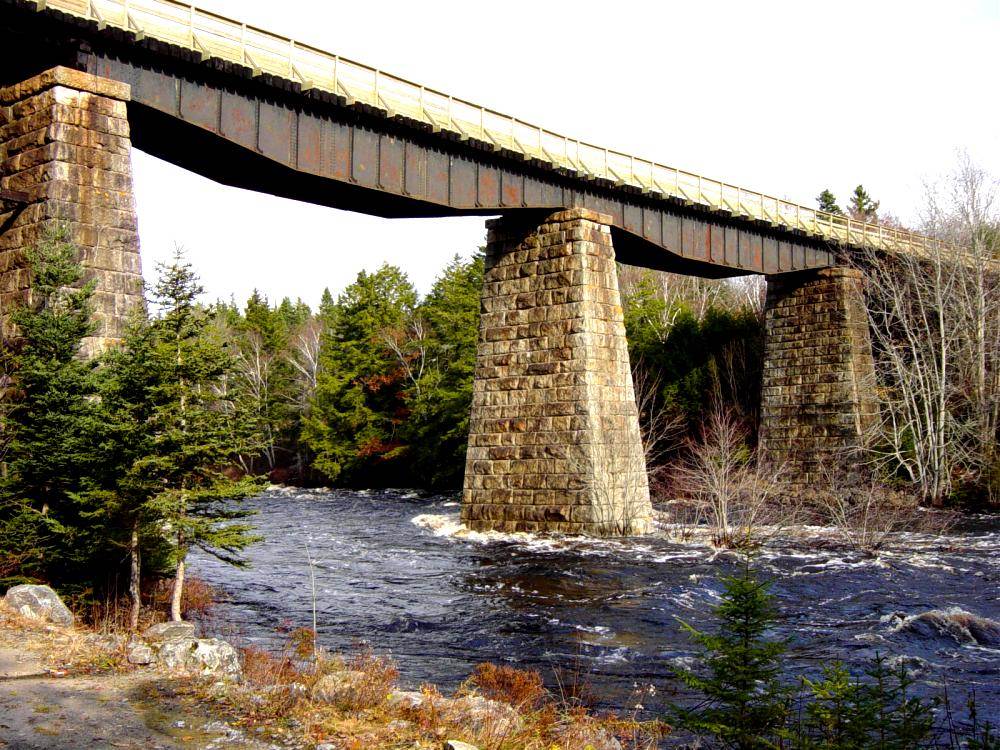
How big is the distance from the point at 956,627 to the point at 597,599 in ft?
21.2

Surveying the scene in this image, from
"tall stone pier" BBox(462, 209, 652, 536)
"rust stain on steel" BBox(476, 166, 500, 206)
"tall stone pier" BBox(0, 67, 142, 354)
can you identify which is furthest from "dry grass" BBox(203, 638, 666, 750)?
"rust stain on steel" BBox(476, 166, 500, 206)

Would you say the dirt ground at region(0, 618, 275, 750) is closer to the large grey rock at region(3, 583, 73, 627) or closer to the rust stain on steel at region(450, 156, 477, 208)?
the large grey rock at region(3, 583, 73, 627)

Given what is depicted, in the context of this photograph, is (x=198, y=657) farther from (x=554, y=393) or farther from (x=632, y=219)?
(x=632, y=219)

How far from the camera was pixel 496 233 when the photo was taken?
30.5 meters

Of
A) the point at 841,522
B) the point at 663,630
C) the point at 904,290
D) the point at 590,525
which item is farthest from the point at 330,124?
the point at 904,290

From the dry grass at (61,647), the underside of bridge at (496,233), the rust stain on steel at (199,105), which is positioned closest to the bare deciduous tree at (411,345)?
the underside of bridge at (496,233)

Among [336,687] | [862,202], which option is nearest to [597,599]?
[336,687]

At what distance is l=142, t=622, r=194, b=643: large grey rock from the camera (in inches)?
409

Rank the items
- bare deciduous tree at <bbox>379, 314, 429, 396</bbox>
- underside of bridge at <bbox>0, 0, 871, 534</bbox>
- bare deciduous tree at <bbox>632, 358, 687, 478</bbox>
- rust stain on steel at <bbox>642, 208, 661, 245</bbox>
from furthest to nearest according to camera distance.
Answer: bare deciduous tree at <bbox>379, 314, 429, 396</bbox> < bare deciduous tree at <bbox>632, 358, 687, 478</bbox> < rust stain on steel at <bbox>642, 208, 661, 245</bbox> < underside of bridge at <bbox>0, 0, 871, 534</bbox>

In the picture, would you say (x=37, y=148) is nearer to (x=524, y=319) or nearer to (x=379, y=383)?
(x=524, y=319)

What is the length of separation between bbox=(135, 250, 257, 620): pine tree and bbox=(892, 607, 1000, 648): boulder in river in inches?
393

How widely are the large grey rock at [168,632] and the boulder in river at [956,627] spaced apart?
34.1 ft

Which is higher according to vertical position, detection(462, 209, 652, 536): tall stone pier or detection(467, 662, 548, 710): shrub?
detection(462, 209, 652, 536): tall stone pier

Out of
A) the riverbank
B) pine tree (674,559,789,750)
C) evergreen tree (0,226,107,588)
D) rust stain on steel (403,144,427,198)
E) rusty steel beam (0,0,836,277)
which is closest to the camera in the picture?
pine tree (674,559,789,750)
